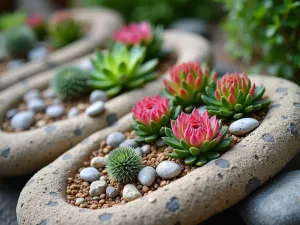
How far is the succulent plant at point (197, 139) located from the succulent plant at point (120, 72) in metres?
0.74

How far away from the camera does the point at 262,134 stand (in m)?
1.74

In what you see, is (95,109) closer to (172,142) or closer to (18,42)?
(172,142)

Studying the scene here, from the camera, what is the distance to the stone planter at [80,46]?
2906 millimetres

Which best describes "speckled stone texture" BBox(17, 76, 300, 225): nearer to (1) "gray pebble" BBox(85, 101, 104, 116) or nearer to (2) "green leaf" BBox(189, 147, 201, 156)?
(2) "green leaf" BBox(189, 147, 201, 156)

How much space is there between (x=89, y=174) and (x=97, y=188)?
12 centimetres

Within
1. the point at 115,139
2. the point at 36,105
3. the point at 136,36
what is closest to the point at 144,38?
the point at 136,36

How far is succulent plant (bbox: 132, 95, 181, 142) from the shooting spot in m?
1.84

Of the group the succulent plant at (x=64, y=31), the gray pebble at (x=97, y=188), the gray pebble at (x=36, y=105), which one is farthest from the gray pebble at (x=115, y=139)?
the succulent plant at (x=64, y=31)

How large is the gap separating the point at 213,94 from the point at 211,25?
266 centimetres

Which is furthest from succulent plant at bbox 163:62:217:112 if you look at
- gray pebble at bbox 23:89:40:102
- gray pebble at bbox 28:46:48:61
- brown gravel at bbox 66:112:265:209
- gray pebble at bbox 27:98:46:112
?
gray pebble at bbox 28:46:48:61

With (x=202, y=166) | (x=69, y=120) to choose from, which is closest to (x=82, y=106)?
(x=69, y=120)

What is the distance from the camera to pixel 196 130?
1.65 m

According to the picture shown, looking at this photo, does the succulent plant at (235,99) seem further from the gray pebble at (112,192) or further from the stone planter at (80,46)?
the stone planter at (80,46)

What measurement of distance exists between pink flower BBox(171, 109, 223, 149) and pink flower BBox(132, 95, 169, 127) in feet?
0.46
